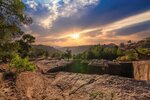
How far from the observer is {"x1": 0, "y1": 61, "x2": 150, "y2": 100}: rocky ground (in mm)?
6043

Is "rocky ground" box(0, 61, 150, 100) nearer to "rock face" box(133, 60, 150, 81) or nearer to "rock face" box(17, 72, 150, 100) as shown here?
"rock face" box(17, 72, 150, 100)

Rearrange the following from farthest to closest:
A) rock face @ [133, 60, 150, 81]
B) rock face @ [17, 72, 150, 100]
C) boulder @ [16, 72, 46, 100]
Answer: rock face @ [133, 60, 150, 81], boulder @ [16, 72, 46, 100], rock face @ [17, 72, 150, 100]

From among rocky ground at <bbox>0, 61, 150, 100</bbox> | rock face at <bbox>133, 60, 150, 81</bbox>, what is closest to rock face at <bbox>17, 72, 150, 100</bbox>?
rocky ground at <bbox>0, 61, 150, 100</bbox>

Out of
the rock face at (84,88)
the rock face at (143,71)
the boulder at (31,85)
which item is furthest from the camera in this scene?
the rock face at (143,71)

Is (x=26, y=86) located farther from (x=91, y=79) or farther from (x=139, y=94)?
(x=139, y=94)

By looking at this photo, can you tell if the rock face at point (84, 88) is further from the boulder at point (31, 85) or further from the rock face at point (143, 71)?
the rock face at point (143, 71)

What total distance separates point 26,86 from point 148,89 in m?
4.88

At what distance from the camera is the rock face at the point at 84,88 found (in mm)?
5977

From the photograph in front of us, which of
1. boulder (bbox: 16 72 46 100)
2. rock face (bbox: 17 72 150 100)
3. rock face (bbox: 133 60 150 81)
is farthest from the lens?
rock face (bbox: 133 60 150 81)

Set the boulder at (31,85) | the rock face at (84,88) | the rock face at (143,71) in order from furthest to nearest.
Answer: the rock face at (143,71) < the boulder at (31,85) < the rock face at (84,88)

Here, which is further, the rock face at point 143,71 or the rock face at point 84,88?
the rock face at point 143,71

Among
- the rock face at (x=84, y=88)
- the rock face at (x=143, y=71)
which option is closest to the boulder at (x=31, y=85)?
the rock face at (x=84, y=88)

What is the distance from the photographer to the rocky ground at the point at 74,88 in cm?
604

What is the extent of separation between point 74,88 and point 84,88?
42 cm
